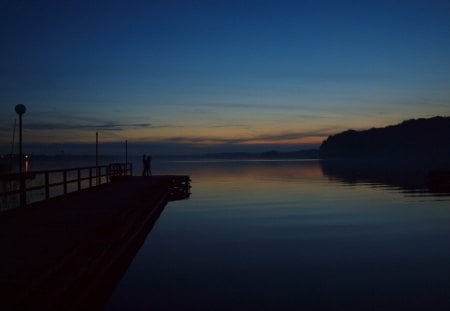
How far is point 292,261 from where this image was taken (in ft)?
42.4

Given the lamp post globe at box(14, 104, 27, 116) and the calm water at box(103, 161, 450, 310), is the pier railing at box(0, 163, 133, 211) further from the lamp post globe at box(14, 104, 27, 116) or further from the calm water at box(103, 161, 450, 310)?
the calm water at box(103, 161, 450, 310)

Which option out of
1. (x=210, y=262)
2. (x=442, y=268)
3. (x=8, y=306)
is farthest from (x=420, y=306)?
(x=8, y=306)

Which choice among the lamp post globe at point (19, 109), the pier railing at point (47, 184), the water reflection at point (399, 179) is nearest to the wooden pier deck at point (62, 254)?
the pier railing at point (47, 184)

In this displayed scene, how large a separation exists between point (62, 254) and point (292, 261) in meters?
7.14

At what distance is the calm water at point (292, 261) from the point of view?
31.2 feet

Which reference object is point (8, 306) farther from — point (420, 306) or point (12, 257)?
point (420, 306)

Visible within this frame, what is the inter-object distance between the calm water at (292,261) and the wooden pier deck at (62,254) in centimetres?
72

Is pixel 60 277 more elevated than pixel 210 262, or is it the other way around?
pixel 60 277

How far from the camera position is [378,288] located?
1015cm

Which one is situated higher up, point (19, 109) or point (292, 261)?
point (19, 109)

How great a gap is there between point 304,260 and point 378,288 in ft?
10.3

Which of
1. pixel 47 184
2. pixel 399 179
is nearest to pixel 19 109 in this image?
pixel 47 184

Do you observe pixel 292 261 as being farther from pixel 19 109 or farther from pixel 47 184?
pixel 19 109

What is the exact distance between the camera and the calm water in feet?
31.2
